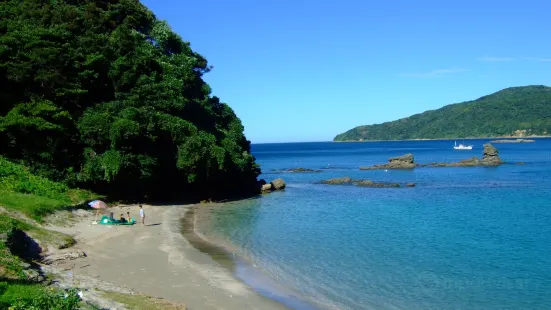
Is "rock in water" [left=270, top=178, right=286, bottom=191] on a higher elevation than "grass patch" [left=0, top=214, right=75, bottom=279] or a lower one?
lower

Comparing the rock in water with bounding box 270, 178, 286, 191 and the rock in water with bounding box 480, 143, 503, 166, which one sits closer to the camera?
the rock in water with bounding box 270, 178, 286, 191

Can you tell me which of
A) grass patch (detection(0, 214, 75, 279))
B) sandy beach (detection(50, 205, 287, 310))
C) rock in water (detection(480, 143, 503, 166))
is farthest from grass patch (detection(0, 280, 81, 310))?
rock in water (detection(480, 143, 503, 166))

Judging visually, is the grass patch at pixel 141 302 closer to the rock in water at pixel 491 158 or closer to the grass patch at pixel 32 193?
the grass patch at pixel 32 193

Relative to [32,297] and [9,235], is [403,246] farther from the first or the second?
[32,297]

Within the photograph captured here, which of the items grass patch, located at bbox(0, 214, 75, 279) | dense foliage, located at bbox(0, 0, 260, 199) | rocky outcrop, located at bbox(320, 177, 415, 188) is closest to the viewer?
grass patch, located at bbox(0, 214, 75, 279)

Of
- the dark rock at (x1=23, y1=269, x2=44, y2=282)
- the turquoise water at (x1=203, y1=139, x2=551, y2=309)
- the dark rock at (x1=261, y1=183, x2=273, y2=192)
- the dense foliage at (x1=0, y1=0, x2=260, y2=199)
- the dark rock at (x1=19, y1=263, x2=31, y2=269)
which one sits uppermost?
the dense foliage at (x1=0, y1=0, x2=260, y2=199)

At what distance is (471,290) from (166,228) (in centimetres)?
1817

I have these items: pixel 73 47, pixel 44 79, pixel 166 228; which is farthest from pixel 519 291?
pixel 73 47

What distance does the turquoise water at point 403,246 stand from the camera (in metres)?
17.5

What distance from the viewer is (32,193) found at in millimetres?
27578

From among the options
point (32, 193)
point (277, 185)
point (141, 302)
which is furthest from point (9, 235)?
A: point (277, 185)

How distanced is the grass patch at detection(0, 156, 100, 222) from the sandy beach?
165 centimetres

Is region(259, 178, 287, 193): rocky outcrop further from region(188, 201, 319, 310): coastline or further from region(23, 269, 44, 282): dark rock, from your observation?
region(23, 269, 44, 282): dark rock

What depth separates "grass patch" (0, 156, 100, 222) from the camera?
23375 millimetres
